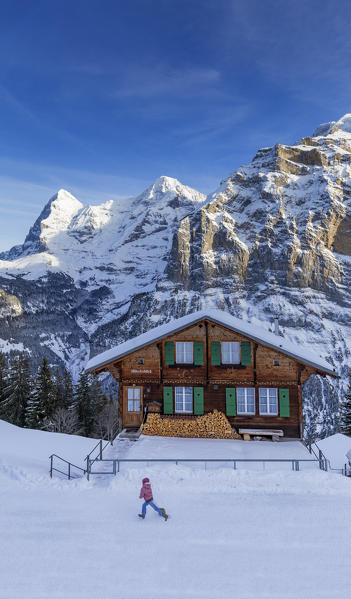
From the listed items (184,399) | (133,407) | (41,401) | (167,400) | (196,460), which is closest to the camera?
(196,460)

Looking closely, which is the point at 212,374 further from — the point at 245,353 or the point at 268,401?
the point at 268,401

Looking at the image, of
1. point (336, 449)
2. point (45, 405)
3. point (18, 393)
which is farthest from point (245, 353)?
point (18, 393)

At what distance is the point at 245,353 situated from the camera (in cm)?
2344

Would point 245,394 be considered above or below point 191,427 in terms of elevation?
above

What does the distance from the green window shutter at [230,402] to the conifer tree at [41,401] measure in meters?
32.7

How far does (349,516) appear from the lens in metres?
12.5

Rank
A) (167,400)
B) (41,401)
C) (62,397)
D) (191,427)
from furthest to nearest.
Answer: (62,397) → (41,401) → (167,400) → (191,427)

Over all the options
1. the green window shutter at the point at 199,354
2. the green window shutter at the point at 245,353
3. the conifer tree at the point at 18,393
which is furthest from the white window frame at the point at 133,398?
the conifer tree at the point at 18,393

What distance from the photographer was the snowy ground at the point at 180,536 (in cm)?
910

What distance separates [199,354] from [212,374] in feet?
4.53

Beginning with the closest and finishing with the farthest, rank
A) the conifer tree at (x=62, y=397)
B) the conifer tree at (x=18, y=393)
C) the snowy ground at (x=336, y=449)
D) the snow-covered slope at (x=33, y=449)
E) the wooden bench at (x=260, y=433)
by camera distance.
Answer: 1. the snow-covered slope at (x=33, y=449)
2. the wooden bench at (x=260, y=433)
3. the snowy ground at (x=336, y=449)
4. the conifer tree at (x=18, y=393)
5. the conifer tree at (x=62, y=397)

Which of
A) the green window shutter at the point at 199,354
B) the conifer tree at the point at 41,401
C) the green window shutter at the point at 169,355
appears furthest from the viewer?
the conifer tree at the point at 41,401

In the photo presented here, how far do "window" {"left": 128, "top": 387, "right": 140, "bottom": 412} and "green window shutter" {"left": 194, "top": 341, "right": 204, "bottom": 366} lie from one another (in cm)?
386

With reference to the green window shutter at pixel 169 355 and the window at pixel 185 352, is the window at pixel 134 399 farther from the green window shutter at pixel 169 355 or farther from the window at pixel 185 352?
the window at pixel 185 352
